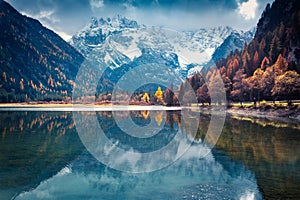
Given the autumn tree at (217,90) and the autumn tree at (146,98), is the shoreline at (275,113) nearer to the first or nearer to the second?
the autumn tree at (217,90)

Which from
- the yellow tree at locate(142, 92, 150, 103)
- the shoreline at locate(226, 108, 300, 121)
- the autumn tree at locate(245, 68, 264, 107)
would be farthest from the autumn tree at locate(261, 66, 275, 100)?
the yellow tree at locate(142, 92, 150, 103)

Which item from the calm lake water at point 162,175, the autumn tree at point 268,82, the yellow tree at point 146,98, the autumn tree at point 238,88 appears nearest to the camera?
the calm lake water at point 162,175

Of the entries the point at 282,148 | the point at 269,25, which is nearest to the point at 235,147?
the point at 282,148

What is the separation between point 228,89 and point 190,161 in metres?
71.6

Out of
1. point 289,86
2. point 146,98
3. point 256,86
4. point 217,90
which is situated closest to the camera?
point 289,86

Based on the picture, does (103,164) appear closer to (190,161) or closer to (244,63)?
(190,161)

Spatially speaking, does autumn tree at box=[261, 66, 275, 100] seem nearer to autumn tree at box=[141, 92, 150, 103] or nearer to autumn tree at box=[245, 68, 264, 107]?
autumn tree at box=[245, 68, 264, 107]

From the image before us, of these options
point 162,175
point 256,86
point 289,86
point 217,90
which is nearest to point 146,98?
point 217,90

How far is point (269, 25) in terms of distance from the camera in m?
123

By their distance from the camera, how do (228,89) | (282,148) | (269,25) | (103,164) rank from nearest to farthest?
1. (103,164)
2. (282,148)
3. (228,89)
4. (269,25)

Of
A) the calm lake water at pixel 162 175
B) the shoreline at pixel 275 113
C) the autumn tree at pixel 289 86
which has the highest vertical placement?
the autumn tree at pixel 289 86

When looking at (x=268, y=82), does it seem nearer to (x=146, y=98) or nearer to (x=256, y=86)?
(x=256, y=86)

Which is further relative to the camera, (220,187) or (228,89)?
(228,89)

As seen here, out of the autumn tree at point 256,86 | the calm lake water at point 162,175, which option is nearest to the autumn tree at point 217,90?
the autumn tree at point 256,86
